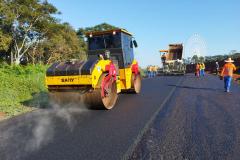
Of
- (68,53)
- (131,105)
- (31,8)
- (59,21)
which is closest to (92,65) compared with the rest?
(131,105)

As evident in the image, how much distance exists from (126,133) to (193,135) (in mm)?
1275

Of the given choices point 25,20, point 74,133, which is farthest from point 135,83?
point 25,20

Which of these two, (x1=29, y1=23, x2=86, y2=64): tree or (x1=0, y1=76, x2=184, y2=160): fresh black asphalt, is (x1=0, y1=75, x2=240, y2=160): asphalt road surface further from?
(x1=29, y1=23, x2=86, y2=64): tree

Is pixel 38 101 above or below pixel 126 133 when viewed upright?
above

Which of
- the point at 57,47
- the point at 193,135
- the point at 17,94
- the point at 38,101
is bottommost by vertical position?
the point at 193,135

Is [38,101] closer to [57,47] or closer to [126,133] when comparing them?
[126,133]

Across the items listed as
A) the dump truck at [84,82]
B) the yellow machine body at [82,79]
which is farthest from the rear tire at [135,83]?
the yellow machine body at [82,79]

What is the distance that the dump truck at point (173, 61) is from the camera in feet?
97.3

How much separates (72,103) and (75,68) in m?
1.02

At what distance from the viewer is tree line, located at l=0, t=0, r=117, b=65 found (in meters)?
32.0

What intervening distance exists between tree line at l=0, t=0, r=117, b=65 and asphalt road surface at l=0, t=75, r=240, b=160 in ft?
71.7

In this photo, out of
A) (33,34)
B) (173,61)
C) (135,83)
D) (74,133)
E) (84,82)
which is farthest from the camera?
(33,34)

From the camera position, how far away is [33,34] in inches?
1563

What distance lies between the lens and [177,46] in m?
32.2
